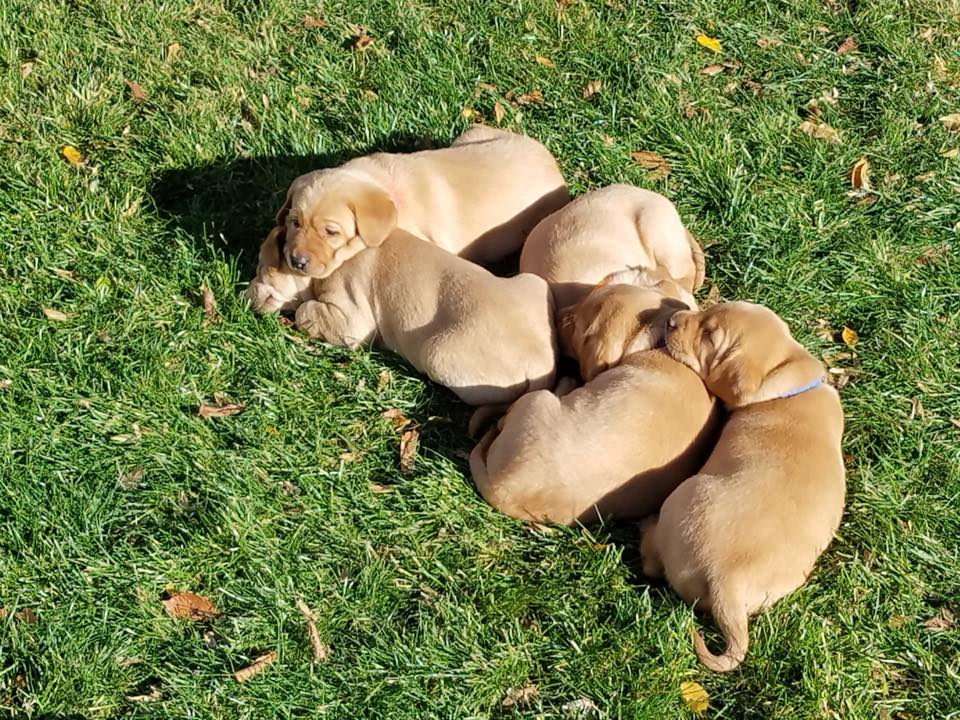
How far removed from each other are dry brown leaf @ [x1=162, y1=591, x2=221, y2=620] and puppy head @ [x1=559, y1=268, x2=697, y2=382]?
1943 mm

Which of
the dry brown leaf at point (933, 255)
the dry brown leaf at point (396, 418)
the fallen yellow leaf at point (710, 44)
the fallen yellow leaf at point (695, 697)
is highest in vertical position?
the fallen yellow leaf at point (710, 44)

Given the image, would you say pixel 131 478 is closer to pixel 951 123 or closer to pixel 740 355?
pixel 740 355

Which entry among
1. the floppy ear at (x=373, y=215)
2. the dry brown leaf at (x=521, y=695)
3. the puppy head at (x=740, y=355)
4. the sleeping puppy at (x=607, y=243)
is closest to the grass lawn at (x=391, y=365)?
the dry brown leaf at (x=521, y=695)

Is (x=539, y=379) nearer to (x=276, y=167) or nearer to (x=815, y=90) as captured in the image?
(x=276, y=167)

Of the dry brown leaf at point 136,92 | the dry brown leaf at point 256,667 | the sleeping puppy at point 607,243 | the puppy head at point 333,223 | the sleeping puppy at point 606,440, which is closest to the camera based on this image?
the dry brown leaf at point 256,667

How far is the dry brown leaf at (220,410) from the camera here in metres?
4.96

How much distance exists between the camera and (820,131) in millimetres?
6844

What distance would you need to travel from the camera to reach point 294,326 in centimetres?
547

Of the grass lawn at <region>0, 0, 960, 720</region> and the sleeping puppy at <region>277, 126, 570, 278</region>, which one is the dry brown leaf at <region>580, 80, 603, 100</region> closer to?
the grass lawn at <region>0, 0, 960, 720</region>

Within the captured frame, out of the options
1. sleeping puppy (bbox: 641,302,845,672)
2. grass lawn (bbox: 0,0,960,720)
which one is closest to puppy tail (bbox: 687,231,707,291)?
grass lawn (bbox: 0,0,960,720)

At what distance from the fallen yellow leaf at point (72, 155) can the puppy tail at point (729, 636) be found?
4321 millimetres

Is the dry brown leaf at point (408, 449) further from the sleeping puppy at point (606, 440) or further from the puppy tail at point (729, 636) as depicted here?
the puppy tail at point (729, 636)

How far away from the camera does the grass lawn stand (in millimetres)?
4172

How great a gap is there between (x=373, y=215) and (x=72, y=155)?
206 centimetres
